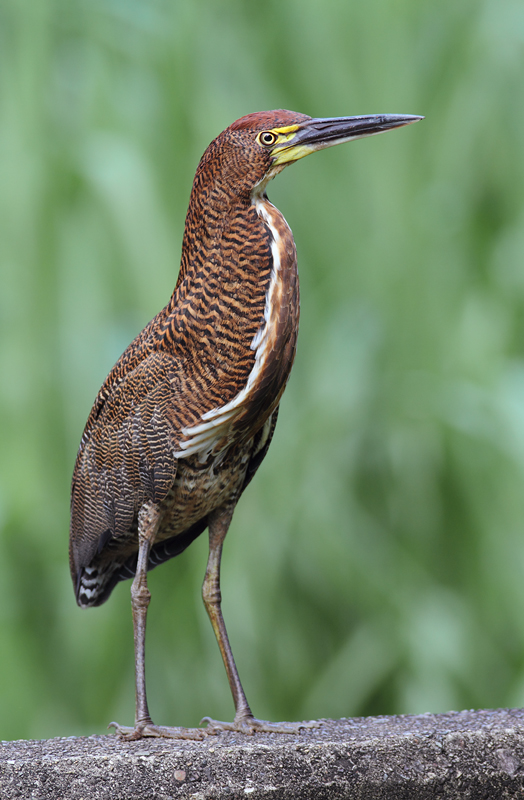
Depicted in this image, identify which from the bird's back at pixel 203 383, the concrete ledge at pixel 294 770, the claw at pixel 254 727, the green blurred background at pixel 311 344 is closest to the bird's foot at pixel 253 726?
the claw at pixel 254 727

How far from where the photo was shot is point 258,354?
0.91 metres

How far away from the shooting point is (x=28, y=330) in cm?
160

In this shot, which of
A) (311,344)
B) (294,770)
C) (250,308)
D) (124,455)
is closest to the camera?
(294,770)

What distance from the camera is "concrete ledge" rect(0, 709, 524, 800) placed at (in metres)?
0.80

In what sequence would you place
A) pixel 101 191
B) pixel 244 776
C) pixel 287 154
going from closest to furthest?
pixel 244 776 → pixel 287 154 → pixel 101 191

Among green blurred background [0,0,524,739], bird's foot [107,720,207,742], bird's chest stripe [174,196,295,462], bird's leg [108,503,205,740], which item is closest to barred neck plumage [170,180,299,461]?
bird's chest stripe [174,196,295,462]

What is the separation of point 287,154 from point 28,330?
2.68 ft

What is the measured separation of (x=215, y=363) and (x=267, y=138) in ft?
0.82

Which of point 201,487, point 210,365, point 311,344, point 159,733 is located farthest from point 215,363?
point 311,344

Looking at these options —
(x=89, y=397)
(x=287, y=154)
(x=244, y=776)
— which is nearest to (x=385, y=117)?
(x=287, y=154)

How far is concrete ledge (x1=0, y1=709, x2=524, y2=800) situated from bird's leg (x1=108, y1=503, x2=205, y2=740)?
95mm

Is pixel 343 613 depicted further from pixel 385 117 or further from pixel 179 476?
pixel 385 117

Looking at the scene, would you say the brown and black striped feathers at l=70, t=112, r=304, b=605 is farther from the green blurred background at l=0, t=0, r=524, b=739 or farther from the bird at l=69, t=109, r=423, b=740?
the green blurred background at l=0, t=0, r=524, b=739

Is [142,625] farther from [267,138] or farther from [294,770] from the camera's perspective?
[267,138]
